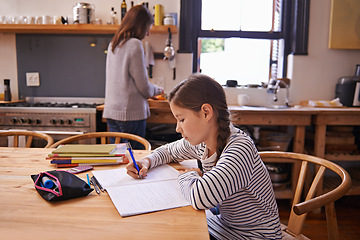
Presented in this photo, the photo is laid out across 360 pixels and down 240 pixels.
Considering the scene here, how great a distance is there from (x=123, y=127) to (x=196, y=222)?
5.12ft

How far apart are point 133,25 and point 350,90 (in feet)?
6.92

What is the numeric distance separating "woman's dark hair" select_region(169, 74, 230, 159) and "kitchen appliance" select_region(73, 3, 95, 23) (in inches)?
86.2

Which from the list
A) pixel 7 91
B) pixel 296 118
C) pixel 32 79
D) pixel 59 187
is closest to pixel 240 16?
pixel 296 118

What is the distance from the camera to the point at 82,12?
113 inches

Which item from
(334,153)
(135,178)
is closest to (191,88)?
(135,178)

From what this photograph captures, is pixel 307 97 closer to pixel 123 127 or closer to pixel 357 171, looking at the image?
pixel 357 171

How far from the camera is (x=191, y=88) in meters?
1.01

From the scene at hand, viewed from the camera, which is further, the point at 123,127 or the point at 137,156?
the point at 123,127

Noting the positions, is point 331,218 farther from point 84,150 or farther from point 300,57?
point 300,57

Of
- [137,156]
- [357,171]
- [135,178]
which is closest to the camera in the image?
[135,178]

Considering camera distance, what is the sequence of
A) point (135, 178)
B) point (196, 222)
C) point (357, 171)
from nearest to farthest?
point (196, 222) → point (135, 178) → point (357, 171)

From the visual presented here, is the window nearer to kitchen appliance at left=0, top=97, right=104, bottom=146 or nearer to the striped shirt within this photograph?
kitchen appliance at left=0, top=97, right=104, bottom=146

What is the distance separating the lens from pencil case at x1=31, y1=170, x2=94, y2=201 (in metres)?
0.79

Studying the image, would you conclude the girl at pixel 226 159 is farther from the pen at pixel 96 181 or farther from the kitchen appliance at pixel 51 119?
the kitchen appliance at pixel 51 119
